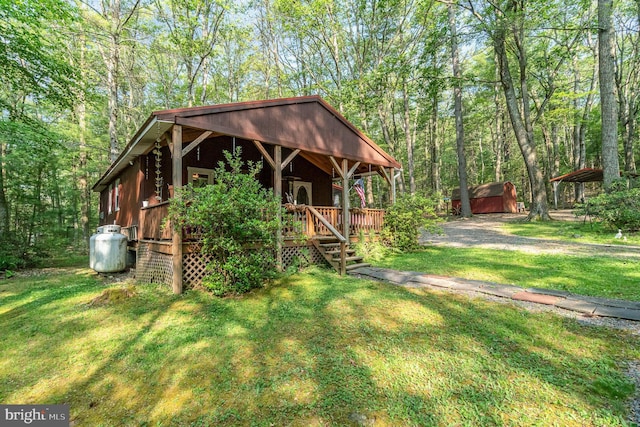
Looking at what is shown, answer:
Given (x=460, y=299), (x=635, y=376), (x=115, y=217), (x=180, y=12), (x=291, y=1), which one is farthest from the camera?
A: (x=291, y=1)

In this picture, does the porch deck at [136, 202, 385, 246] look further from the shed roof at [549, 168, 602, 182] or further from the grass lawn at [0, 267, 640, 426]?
the shed roof at [549, 168, 602, 182]

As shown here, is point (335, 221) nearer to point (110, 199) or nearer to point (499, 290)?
point (499, 290)

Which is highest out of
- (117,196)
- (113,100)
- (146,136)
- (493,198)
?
(113,100)

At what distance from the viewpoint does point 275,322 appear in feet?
13.3

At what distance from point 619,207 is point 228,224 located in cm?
1295

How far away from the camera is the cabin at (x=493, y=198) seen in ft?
79.5

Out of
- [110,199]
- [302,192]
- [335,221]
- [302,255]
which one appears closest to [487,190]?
[302,192]

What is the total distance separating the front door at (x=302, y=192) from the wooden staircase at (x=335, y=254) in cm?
370

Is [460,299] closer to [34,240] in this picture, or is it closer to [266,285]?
[266,285]

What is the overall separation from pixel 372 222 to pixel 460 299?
5.34 meters

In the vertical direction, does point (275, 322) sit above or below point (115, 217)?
below

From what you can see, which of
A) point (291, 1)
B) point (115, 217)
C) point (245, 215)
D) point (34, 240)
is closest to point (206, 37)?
point (291, 1)

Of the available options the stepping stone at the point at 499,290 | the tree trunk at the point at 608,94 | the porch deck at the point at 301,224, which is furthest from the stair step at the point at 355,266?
the tree trunk at the point at 608,94

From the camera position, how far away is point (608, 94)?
11.2m
